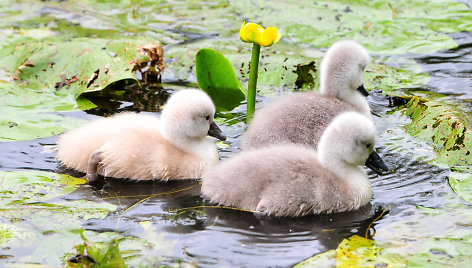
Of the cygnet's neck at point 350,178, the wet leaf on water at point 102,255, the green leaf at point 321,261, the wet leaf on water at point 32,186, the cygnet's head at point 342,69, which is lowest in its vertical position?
the wet leaf on water at point 32,186

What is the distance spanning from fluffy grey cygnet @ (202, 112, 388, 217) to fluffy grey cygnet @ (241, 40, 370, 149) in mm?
472

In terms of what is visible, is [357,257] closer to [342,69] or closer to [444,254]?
[444,254]

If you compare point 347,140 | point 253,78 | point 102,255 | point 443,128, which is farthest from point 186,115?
point 443,128

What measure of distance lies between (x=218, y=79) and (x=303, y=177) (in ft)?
6.61

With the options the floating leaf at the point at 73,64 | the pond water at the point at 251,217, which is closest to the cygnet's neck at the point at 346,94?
the pond water at the point at 251,217

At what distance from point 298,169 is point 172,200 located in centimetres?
90

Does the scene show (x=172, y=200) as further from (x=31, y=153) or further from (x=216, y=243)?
(x=31, y=153)

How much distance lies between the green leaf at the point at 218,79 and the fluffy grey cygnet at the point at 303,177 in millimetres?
1579

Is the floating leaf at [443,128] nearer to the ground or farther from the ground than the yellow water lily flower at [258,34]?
nearer to the ground

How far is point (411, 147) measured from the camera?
5.52m

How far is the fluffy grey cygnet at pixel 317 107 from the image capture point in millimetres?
5199

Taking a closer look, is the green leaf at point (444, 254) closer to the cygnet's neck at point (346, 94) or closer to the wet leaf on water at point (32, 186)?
the cygnet's neck at point (346, 94)

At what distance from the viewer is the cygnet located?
513 centimetres

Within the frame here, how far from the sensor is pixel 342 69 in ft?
19.0
